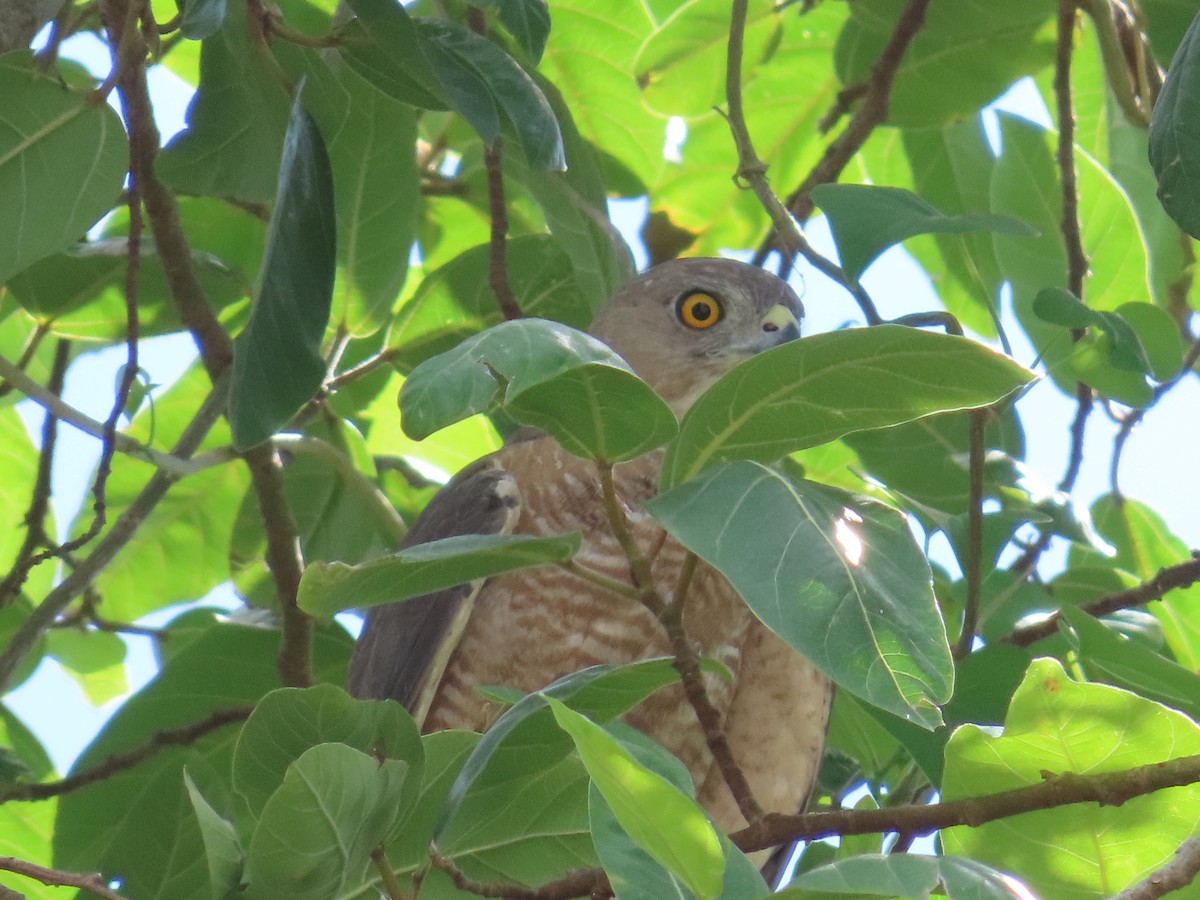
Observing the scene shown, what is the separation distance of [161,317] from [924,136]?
7.27 feet

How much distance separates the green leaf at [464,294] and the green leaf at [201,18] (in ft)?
4.69

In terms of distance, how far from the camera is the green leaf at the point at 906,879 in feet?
4.63

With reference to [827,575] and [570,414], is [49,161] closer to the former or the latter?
[570,414]

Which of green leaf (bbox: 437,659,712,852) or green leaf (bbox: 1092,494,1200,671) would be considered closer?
green leaf (bbox: 437,659,712,852)

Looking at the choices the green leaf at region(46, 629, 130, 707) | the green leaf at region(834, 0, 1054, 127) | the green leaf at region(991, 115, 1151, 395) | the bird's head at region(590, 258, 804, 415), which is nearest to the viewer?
the green leaf at region(991, 115, 1151, 395)

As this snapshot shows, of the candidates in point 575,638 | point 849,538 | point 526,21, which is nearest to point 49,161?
point 526,21

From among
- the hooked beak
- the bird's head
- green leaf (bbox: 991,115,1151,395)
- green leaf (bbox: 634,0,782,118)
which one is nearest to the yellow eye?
the bird's head

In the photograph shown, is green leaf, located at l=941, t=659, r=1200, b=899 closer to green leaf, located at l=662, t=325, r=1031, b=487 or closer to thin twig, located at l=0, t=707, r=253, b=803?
green leaf, located at l=662, t=325, r=1031, b=487

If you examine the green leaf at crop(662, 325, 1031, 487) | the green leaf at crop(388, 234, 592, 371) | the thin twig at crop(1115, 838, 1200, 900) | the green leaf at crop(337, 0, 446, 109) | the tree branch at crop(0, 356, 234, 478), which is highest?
the green leaf at crop(337, 0, 446, 109)

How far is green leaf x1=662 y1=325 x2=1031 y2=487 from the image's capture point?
167cm

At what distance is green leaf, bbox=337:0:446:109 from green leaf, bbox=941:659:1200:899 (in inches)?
58.8

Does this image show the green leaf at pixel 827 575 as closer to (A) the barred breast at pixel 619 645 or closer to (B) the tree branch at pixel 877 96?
(A) the barred breast at pixel 619 645

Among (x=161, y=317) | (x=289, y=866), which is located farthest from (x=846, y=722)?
(x=161, y=317)

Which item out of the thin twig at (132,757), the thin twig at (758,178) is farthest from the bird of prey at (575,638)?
the thin twig at (758,178)
